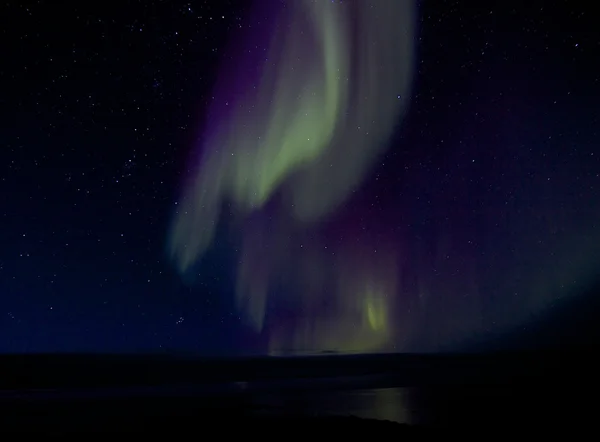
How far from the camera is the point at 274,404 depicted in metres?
19.9

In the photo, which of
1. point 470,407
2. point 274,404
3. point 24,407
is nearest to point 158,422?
point 274,404

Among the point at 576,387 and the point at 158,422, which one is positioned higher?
the point at 576,387

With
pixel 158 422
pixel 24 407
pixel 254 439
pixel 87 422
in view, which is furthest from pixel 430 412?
pixel 24 407

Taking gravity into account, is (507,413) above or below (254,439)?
above

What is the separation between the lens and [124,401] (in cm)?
2241

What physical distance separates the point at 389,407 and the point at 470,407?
2.62 meters

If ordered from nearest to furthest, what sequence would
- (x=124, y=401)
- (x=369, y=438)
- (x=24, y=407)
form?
(x=369, y=438)
(x=24, y=407)
(x=124, y=401)

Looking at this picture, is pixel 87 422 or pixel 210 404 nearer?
pixel 87 422

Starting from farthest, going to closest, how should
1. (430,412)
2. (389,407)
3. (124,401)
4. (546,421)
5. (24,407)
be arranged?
(124,401) → (24,407) → (389,407) → (430,412) → (546,421)

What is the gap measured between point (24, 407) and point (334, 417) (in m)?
11.6

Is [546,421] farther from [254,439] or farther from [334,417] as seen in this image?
[254,439]

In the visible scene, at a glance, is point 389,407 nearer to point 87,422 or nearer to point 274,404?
point 274,404

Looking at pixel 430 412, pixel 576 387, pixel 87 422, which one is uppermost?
pixel 576 387

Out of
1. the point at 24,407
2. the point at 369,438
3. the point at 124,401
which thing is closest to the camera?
the point at 369,438
